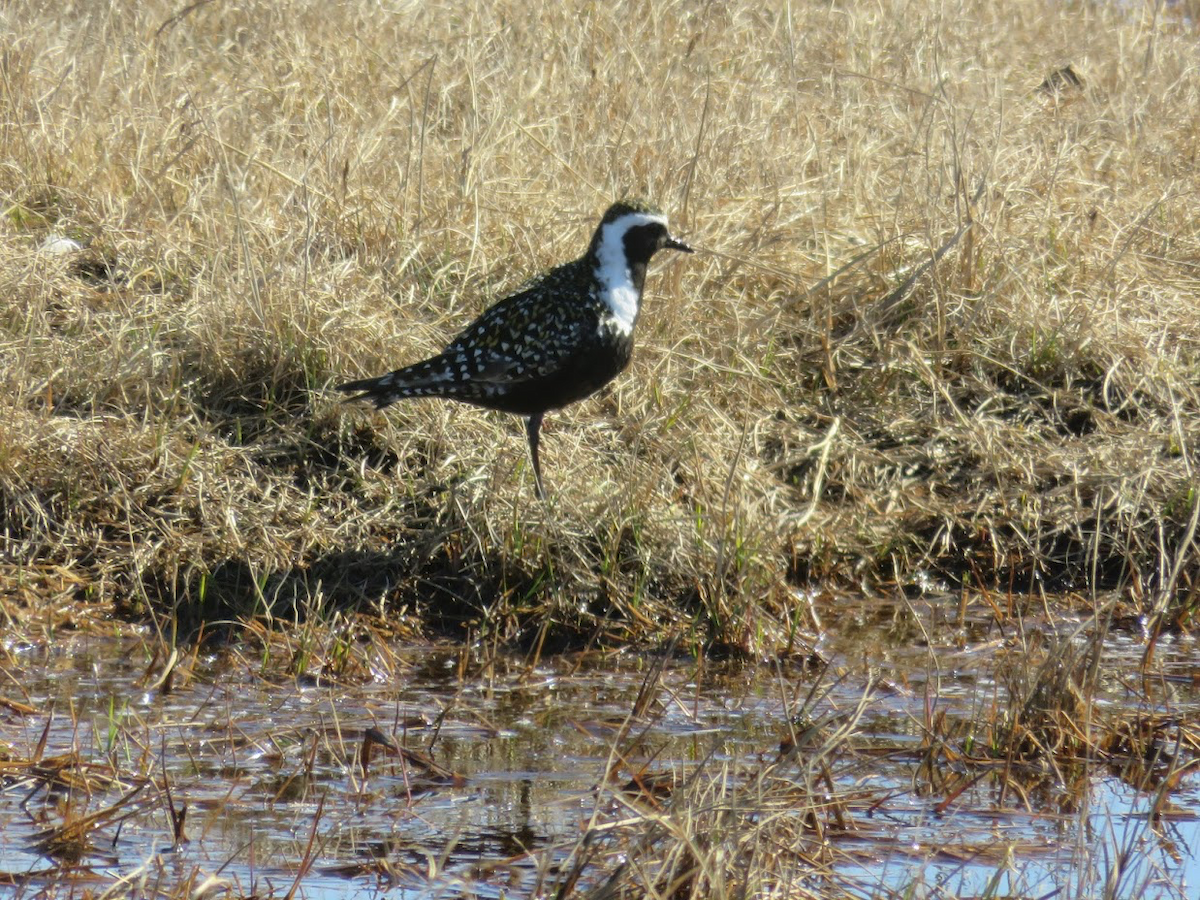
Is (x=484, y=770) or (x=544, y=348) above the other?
(x=544, y=348)

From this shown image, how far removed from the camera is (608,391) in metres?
6.32

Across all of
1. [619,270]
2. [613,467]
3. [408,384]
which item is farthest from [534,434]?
[619,270]

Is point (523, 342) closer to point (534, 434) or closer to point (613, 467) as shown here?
point (534, 434)

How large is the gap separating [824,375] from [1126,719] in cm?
238

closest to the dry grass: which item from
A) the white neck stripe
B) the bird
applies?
the bird

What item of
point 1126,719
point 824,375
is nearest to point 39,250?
point 824,375

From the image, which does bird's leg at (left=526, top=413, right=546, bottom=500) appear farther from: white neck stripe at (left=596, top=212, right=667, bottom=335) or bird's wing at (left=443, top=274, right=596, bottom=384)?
white neck stripe at (left=596, top=212, right=667, bottom=335)

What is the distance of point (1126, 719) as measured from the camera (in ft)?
14.6

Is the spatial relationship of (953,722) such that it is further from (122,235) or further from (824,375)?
(122,235)

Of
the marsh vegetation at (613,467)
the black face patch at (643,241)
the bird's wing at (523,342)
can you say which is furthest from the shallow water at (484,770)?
the black face patch at (643,241)

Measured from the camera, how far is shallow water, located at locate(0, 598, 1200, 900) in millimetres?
3600

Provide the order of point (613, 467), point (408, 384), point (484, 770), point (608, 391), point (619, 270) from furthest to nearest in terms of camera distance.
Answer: point (608, 391)
point (613, 467)
point (619, 270)
point (408, 384)
point (484, 770)

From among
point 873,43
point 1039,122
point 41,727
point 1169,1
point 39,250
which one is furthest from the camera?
point 1169,1

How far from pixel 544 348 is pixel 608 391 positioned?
2.50ft
